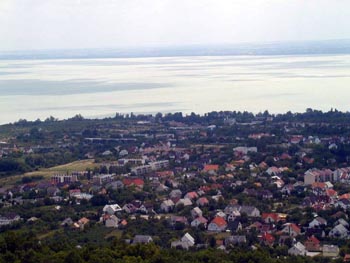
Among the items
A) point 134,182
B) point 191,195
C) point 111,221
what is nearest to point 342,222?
point 191,195

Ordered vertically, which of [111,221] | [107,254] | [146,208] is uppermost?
[107,254]

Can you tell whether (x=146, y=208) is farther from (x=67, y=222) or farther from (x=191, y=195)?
(x=67, y=222)

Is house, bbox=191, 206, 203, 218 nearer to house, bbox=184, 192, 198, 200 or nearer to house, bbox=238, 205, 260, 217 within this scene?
house, bbox=238, 205, 260, 217

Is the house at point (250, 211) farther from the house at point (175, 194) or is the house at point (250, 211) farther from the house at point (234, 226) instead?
the house at point (175, 194)

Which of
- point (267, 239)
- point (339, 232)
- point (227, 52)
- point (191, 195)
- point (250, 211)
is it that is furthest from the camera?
point (227, 52)

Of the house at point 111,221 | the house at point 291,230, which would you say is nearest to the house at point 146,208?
the house at point 111,221

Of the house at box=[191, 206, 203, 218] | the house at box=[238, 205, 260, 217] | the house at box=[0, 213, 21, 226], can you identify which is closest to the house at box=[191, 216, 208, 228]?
the house at box=[191, 206, 203, 218]
